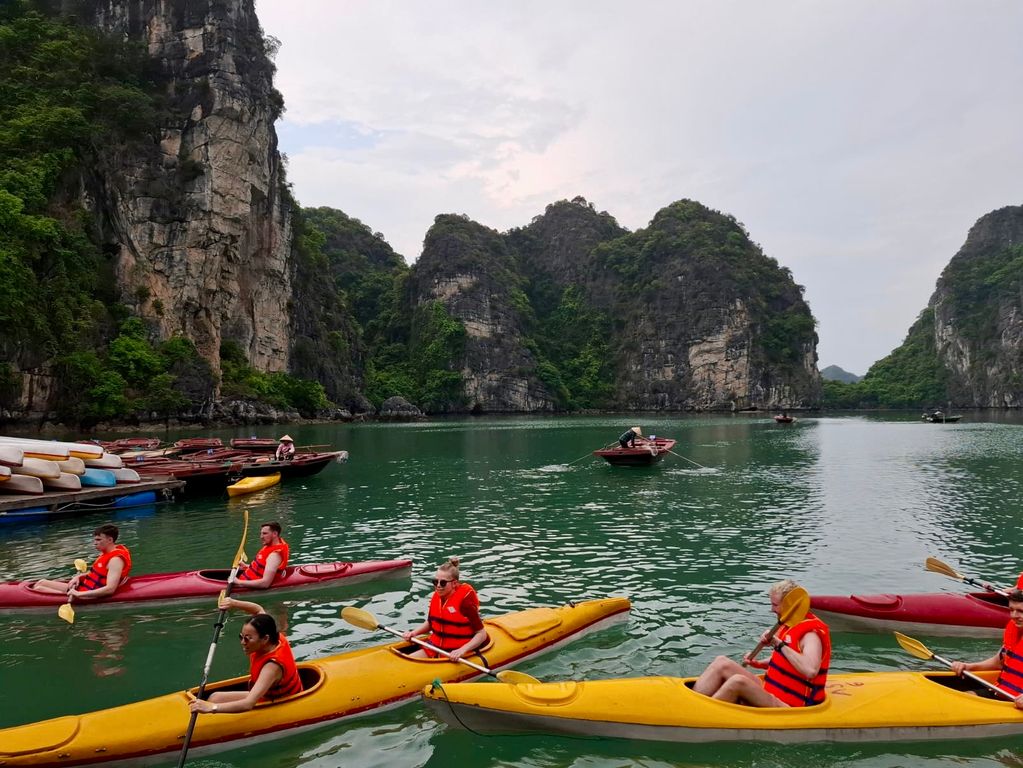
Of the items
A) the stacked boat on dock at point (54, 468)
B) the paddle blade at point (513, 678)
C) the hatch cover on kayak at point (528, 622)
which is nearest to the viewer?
the paddle blade at point (513, 678)

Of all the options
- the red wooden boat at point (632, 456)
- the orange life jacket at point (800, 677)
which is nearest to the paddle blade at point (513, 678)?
the orange life jacket at point (800, 677)

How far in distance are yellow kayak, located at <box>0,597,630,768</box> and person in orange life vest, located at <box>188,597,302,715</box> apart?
0.33 ft

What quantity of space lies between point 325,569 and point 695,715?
6888 mm

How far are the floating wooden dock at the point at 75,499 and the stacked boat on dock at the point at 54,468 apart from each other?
0.30 m

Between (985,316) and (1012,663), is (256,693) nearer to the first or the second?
(1012,663)

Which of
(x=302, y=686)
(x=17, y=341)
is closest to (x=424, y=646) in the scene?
(x=302, y=686)

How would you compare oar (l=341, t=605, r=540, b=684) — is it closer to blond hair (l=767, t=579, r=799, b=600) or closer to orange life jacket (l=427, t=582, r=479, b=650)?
orange life jacket (l=427, t=582, r=479, b=650)

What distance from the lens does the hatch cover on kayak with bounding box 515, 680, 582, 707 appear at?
5662 mm

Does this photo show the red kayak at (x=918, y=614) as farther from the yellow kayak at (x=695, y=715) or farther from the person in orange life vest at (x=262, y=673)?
the person in orange life vest at (x=262, y=673)

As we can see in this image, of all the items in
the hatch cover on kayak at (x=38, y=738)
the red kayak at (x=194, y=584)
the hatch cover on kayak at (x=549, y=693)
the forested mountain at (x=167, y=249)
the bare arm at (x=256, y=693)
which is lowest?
the red kayak at (x=194, y=584)

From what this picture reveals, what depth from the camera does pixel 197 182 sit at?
53688 millimetres

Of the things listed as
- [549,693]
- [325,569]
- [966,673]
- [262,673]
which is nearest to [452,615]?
[549,693]

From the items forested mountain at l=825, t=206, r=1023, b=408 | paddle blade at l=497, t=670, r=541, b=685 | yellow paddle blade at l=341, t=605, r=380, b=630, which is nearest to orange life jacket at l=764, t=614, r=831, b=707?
paddle blade at l=497, t=670, r=541, b=685

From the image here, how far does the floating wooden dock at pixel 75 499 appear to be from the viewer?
15.4 metres
